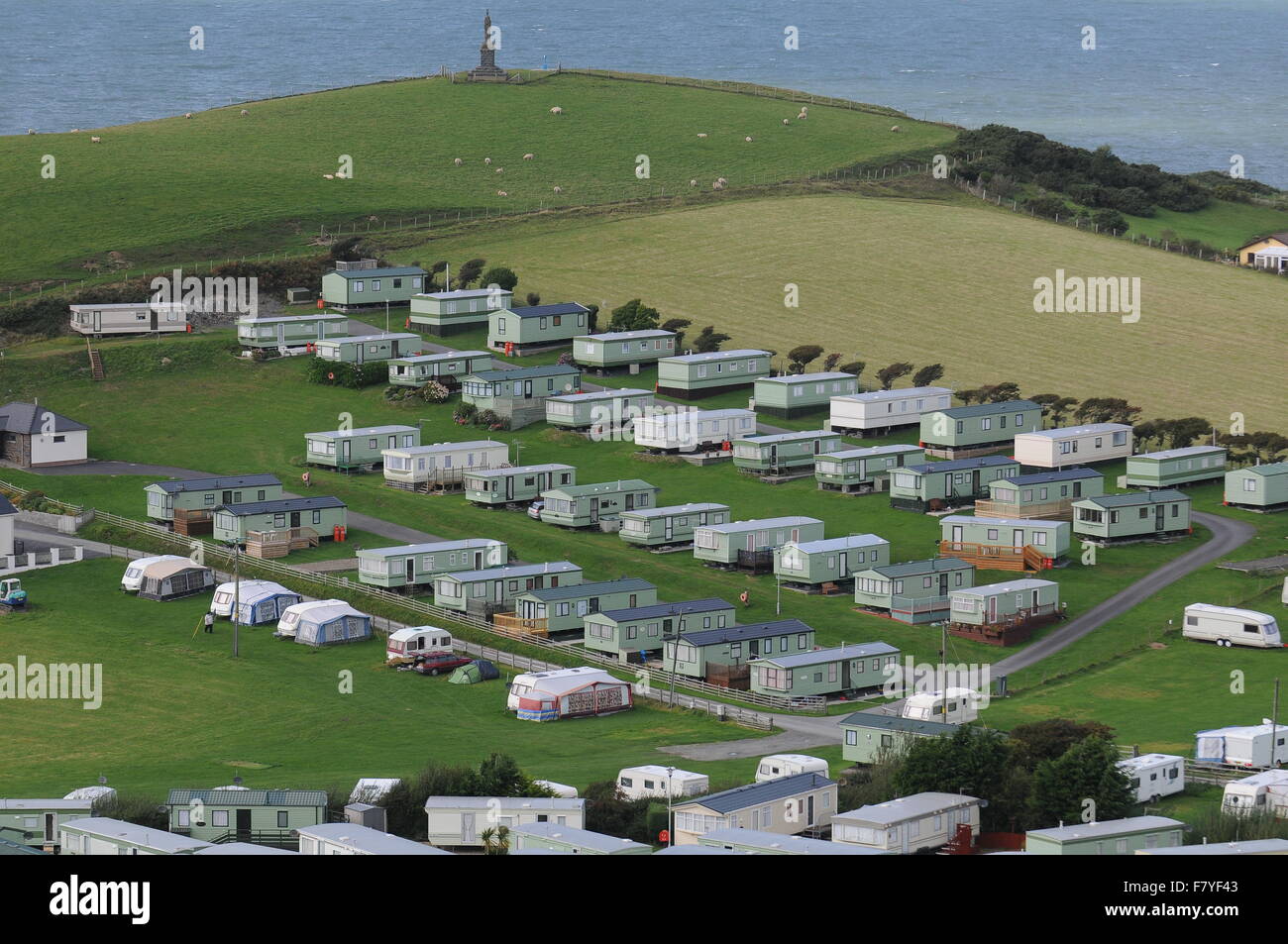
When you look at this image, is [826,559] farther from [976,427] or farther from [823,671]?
[976,427]

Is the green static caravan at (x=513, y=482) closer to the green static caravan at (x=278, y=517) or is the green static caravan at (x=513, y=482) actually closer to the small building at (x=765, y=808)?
the green static caravan at (x=278, y=517)

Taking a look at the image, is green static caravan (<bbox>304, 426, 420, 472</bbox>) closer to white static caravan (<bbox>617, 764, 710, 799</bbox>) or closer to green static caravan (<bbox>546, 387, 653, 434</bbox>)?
green static caravan (<bbox>546, 387, 653, 434</bbox>)

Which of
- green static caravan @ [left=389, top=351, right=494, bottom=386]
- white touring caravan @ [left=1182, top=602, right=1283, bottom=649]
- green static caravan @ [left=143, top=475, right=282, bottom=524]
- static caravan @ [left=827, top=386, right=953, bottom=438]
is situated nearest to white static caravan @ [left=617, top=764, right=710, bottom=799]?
white touring caravan @ [left=1182, top=602, right=1283, bottom=649]

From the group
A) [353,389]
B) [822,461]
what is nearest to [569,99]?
[353,389]

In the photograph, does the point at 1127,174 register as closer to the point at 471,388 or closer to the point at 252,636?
the point at 471,388

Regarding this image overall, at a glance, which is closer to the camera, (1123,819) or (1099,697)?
(1123,819)

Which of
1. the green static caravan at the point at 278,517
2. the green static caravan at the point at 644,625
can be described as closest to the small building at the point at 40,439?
the green static caravan at the point at 278,517
